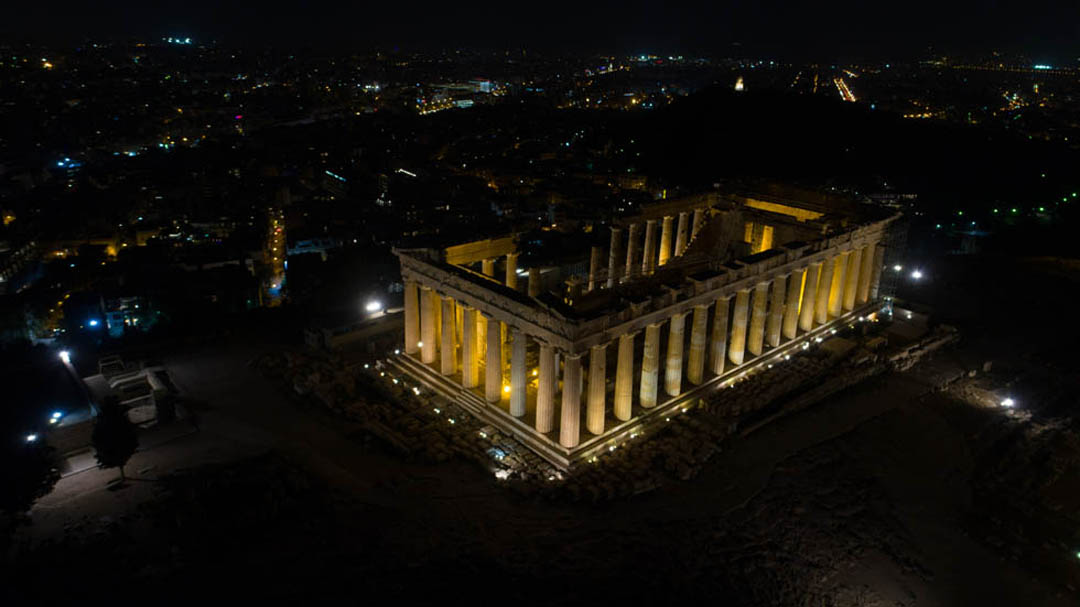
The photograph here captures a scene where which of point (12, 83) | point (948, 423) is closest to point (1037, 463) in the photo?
point (948, 423)

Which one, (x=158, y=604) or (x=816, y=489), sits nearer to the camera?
(x=158, y=604)

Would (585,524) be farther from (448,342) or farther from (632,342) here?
(448,342)

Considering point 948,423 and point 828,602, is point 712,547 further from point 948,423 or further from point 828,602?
point 948,423

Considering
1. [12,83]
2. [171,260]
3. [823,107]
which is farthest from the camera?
[12,83]

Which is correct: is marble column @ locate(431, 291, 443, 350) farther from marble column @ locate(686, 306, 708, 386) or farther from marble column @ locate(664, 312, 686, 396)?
marble column @ locate(686, 306, 708, 386)

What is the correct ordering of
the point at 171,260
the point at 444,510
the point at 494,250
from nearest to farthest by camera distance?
1. the point at 444,510
2. the point at 494,250
3. the point at 171,260

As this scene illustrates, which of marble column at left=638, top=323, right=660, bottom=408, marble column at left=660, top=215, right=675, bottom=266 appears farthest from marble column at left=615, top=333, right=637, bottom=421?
marble column at left=660, top=215, right=675, bottom=266

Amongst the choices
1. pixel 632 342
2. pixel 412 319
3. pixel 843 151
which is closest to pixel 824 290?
pixel 632 342
